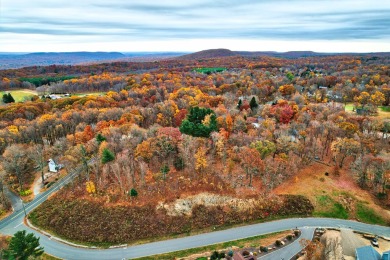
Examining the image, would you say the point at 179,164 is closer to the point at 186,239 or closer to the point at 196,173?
the point at 196,173

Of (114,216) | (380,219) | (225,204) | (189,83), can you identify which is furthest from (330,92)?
(114,216)

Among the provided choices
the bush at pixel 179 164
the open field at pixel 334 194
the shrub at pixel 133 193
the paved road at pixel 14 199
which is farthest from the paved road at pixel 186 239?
the bush at pixel 179 164

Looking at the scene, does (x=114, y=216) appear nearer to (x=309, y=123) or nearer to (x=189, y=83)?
(x=309, y=123)

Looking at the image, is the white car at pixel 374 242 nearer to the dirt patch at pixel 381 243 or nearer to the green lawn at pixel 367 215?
the dirt patch at pixel 381 243

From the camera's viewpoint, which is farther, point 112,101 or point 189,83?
point 189,83

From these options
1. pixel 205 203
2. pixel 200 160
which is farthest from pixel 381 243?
pixel 200 160

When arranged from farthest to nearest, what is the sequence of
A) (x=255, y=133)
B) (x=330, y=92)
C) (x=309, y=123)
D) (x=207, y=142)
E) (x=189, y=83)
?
(x=189, y=83) < (x=330, y=92) < (x=309, y=123) < (x=255, y=133) < (x=207, y=142)
